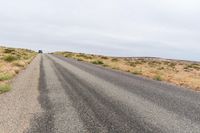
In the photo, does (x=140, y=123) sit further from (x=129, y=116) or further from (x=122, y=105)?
(x=122, y=105)

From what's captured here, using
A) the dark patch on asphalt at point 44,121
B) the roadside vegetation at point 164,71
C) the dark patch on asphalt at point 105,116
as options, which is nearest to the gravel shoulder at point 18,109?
the dark patch on asphalt at point 44,121

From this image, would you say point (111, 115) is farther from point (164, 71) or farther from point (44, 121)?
point (164, 71)

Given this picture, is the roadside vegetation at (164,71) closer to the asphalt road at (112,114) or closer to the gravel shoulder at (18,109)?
the asphalt road at (112,114)

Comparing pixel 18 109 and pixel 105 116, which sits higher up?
pixel 105 116

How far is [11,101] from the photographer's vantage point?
447 inches

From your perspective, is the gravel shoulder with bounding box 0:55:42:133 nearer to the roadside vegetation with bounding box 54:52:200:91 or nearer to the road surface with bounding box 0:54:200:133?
the road surface with bounding box 0:54:200:133

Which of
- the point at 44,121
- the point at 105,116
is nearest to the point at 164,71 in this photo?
the point at 105,116

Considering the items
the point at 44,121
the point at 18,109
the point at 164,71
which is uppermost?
the point at 44,121

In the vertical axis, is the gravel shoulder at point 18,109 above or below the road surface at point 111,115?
below

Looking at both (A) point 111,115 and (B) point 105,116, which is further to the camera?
(A) point 111,115

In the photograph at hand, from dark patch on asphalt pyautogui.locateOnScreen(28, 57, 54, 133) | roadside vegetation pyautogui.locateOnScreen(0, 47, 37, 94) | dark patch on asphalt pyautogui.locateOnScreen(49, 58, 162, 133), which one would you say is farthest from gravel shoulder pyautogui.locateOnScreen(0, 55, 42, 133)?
dark patch on asphalt pyautogui.locateOnScreen(49, 58, 162, 133)

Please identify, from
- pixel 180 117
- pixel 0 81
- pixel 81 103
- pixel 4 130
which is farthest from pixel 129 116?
pixel 0 81

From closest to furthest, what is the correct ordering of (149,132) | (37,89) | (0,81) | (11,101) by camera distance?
(149,132)
(11,101)
(37,89)
(0,81)

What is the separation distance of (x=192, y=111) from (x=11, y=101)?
6521mm
